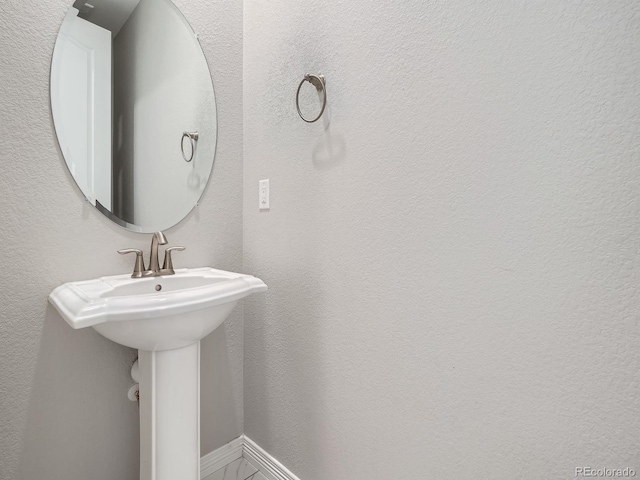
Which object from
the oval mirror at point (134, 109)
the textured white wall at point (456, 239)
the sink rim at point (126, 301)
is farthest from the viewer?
the oval mirror at point (134, 109)

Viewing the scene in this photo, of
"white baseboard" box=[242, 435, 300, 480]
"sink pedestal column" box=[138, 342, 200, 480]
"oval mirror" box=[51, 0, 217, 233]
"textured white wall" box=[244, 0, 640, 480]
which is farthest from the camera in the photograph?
"white baseboard" box=[242, 435, 300, 480]

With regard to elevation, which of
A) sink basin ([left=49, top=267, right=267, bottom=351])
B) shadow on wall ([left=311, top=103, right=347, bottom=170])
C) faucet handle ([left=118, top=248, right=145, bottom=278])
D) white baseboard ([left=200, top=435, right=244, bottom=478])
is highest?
shadow on wall ([left=311, top=103, right=347, bottom=170])

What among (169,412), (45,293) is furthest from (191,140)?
(169,412)

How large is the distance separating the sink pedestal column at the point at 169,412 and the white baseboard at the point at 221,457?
410 mm

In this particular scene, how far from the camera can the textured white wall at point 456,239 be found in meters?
0.62

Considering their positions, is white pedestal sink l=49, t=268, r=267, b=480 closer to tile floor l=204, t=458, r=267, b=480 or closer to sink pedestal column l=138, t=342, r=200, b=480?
sink pedestal column l=138, t=342, r=200, b=480

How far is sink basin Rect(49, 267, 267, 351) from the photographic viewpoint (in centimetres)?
75

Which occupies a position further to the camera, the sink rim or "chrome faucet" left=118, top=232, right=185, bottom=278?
"chrome faucet" left=118, top=232, right=185, bottom=278

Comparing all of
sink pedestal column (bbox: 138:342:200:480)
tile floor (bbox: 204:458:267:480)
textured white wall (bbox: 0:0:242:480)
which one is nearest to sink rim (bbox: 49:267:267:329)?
textured white wall (bbox: 0:0:242:480)

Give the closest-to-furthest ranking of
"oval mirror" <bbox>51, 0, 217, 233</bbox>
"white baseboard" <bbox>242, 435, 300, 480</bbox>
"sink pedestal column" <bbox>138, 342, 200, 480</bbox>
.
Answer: "sink pedestal column" <bbox>138, 342, 200, 480</bbox> < "oval mirror" <bbox>51, 0, 217, 233</bbox> < "white baseboard" <bbox>242, 435, 300, 480</bbox>

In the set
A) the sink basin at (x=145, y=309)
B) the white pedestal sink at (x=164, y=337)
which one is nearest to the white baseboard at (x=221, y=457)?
the white pedestal sink at (x=164, y=337)

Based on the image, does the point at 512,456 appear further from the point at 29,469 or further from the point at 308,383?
the point at 29,469

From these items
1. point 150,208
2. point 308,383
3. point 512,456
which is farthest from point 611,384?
point 150,208

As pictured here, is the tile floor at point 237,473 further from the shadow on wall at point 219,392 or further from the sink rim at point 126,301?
the sink rim at point 126,301
